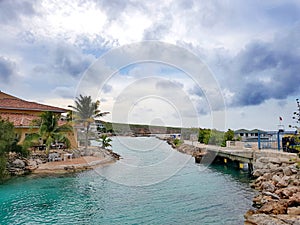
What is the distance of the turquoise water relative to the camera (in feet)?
28.4

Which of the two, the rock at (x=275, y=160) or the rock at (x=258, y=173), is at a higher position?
the rock at (x=275, y=160)

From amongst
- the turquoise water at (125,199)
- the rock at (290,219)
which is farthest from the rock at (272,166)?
the rock at (290,219)

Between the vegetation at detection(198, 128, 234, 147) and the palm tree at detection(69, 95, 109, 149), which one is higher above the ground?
the palm tree at detection(69, 95, 109, 149)

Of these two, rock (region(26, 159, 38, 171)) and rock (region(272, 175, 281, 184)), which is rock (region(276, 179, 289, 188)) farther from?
rock (region(26, 159, 38, 171))

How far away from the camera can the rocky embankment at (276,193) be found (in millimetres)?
7863

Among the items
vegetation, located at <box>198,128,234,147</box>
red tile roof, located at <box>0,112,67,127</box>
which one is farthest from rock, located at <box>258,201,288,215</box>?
vegetation, located at <box>198,128,234,147</box>

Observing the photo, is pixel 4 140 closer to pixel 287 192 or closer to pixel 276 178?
pixel 287 192

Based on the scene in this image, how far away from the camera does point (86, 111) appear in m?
23.0

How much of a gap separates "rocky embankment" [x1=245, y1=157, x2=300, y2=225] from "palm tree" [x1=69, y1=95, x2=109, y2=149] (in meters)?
13.4

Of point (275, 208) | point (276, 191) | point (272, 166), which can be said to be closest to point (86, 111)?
point (272, 166)

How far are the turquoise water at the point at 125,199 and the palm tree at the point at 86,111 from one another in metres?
7.63

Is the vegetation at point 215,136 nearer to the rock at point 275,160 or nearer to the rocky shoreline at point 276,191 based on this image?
the rocky shoreline at point 276,191

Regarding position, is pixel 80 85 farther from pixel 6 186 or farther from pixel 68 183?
pixel 6 186

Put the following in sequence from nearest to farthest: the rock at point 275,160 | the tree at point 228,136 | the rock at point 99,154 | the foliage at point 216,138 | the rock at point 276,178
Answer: the rock at point 276,178 → the rock at point 275,160 → the rock at point 99,154 → the tree at point 228,136 → the foliage at point 216,138
